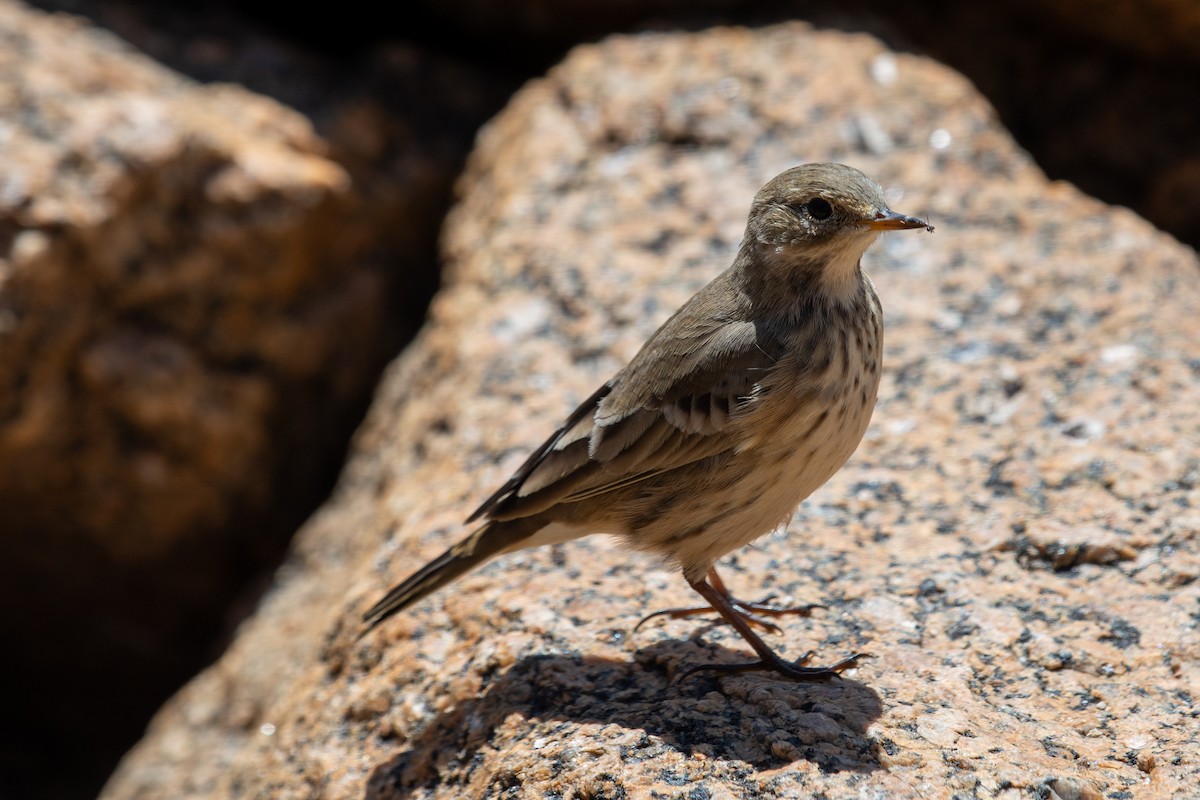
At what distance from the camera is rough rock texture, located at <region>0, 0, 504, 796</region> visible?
5.45 metres

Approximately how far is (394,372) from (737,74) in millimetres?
2243

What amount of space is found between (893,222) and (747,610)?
1.22 m

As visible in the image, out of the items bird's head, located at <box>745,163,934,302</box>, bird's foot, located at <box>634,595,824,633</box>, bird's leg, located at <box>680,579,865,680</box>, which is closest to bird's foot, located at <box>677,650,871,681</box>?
bird's leg, located at <box>680,579,865,680</box>

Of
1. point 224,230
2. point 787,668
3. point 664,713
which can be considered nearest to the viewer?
point 664,713

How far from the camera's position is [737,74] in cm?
600

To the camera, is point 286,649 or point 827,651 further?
point 286,649

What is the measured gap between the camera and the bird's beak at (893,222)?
11.2 feet

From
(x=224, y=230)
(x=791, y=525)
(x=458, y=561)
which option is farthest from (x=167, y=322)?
(x=791, y=525)

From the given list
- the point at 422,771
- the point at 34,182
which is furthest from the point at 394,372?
the point at 422,771

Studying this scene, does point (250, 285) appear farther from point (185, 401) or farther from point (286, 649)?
point (286, 649)

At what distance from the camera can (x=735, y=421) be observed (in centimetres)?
343

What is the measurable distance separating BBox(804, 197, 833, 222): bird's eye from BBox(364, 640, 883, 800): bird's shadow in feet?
4.33

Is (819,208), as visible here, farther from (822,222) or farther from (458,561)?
(458,561)

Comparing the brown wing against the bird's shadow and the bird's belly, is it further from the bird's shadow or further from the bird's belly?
the bird's shadow
